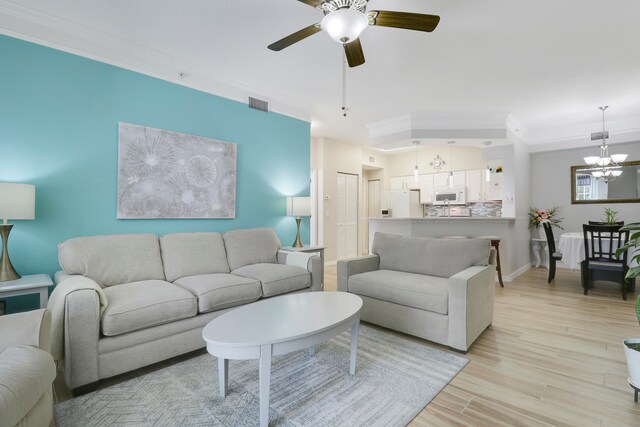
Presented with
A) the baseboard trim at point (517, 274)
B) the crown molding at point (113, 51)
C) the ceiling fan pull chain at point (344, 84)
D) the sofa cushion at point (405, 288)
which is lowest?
the baseboard trim at point (517, 274)

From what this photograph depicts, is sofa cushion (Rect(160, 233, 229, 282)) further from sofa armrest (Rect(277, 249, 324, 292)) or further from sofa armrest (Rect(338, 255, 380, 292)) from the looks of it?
sofa armrest (Rect(338, 255, 380, 292))

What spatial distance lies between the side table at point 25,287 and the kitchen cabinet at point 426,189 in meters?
7.15

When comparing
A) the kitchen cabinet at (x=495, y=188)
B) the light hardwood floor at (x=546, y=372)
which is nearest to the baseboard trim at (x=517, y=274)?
the light hardwood floor at (x=546, y=372)

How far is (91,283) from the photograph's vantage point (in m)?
2.09

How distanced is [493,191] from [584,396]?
16.9 ft

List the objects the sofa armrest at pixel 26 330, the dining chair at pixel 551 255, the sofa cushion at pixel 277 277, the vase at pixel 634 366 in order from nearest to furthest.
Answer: the sofa armrest at pixel 26 330
the vase at pixel 634 366
the sofa cushion at pixel 277 277
the dining chair at pixel 551 255

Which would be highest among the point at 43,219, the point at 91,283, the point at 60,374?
the point at 43,219

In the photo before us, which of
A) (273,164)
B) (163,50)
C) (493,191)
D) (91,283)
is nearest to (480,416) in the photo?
(91,283)

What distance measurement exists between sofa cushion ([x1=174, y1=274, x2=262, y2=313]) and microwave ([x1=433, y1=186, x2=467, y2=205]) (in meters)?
5.58

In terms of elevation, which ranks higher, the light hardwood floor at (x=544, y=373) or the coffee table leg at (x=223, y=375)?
the coffee table leg at (x=223, y=375)

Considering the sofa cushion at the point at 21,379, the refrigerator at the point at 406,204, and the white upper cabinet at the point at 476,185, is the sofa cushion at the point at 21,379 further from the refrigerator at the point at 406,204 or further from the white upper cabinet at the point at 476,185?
the white upper cabinet at the point at 476,185

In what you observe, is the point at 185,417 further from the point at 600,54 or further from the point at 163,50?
the point at 600,54

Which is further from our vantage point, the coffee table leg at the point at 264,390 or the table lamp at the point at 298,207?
the table lamp at the point at 298,207

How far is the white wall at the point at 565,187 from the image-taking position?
556 centimetres
